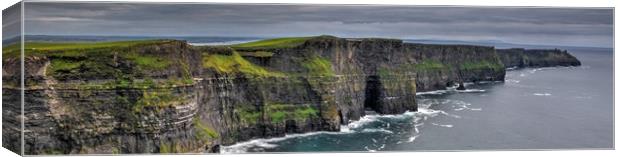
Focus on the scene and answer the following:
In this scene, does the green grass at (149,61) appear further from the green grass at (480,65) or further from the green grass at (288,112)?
the green grass at (480,65)

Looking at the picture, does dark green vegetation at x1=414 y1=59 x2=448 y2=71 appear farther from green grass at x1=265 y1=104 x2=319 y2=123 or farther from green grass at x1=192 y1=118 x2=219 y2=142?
green grass at x1=192 y1=118 x2=219 y2=142

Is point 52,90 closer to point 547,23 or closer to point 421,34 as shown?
point 421,34

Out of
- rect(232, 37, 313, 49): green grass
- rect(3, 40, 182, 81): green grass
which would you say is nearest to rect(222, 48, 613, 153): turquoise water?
rect(232, 37, 313, 49): green grass

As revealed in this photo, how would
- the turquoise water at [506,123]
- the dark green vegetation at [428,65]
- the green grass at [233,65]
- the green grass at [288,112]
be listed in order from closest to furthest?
the turquoise water at [506,123] < the green grass at [233,65] < the green grass at [288,112] < the dark green vegetation at [428,65]

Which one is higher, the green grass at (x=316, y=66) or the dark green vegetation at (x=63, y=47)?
the dark green vegetation at (x=63, y=47)

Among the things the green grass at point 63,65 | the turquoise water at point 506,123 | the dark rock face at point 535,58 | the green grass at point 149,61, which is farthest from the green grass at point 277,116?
the green grass at point 63,65

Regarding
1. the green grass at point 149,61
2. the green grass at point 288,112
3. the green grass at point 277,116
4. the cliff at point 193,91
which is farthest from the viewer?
the green grass at point 288,112

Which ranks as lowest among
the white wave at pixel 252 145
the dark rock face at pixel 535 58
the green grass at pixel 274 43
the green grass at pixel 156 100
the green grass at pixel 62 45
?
the white wave at pixel 252 145

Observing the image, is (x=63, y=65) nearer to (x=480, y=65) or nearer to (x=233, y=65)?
(x=233, y=65)

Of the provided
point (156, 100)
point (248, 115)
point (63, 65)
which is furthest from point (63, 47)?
point (248, 115)
